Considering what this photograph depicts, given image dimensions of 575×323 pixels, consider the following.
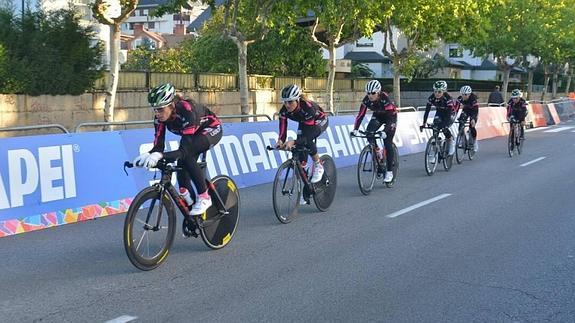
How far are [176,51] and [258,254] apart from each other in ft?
118

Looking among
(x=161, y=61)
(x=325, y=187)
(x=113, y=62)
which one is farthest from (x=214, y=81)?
(x=325, y=187)

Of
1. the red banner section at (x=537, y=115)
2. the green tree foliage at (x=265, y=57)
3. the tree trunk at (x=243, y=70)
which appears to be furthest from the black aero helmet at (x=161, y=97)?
the red banner section at (x=537, y=115)

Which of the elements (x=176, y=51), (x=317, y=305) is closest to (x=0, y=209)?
(x=317, y=305)

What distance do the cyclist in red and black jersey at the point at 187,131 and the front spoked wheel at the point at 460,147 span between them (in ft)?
32.5

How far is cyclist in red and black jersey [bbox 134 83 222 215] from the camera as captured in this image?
6.38 metres

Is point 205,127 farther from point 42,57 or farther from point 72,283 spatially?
point 42,57

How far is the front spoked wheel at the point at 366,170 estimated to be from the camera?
36.5ft

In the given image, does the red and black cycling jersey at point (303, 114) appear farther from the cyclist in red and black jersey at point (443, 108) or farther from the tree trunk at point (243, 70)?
the tree trunk at point (243, 70)

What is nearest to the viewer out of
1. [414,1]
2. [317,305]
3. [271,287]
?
[317,305]

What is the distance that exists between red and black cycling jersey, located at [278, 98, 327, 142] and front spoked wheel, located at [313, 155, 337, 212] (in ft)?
2.27

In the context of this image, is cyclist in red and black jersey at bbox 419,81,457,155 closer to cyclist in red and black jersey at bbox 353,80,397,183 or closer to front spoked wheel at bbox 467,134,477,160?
front spoked wheel at bbox 467,134,477,160

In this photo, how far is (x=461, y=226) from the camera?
8.57m

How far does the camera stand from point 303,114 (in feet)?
29.5

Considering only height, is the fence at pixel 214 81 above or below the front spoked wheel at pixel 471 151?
above
